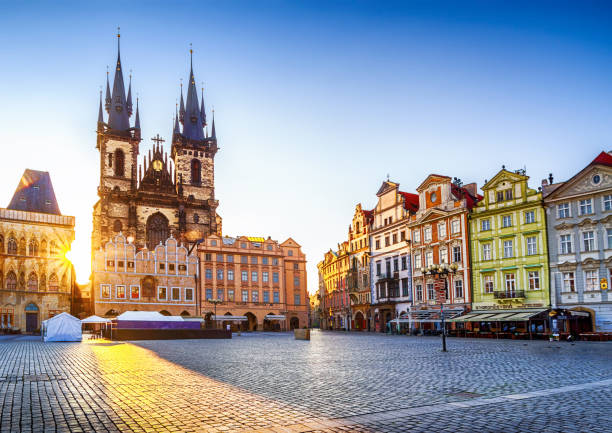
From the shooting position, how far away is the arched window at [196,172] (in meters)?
94.6

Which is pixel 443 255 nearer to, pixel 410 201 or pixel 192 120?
pixel 410 201

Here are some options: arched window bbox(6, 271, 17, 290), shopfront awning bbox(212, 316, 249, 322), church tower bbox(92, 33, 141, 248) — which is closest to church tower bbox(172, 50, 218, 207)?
church tower bbox(92, 33, 141, 248)

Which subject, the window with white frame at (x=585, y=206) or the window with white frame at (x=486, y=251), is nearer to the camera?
the window with white frame at (x=585, y=206)

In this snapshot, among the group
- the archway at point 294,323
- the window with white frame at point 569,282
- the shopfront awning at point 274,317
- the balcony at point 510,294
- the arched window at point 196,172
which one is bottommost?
the archway at point 294,323

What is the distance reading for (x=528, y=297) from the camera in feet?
153

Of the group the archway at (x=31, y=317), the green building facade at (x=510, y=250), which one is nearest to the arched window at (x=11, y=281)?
the archway at (x=31, y=317)

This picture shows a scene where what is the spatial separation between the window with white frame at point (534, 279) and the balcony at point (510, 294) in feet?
2.91

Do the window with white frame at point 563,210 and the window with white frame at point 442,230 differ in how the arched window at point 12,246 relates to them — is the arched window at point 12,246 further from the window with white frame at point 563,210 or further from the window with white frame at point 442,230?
the window with white frame at point 563,210

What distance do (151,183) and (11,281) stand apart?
2864 centimetres

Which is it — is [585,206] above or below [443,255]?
above

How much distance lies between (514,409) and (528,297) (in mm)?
39588

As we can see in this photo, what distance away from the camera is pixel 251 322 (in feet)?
257

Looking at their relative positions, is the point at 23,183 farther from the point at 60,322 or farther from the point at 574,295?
the point at 574,295

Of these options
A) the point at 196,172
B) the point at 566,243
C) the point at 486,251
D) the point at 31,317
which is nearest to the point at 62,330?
the point at 31,317
